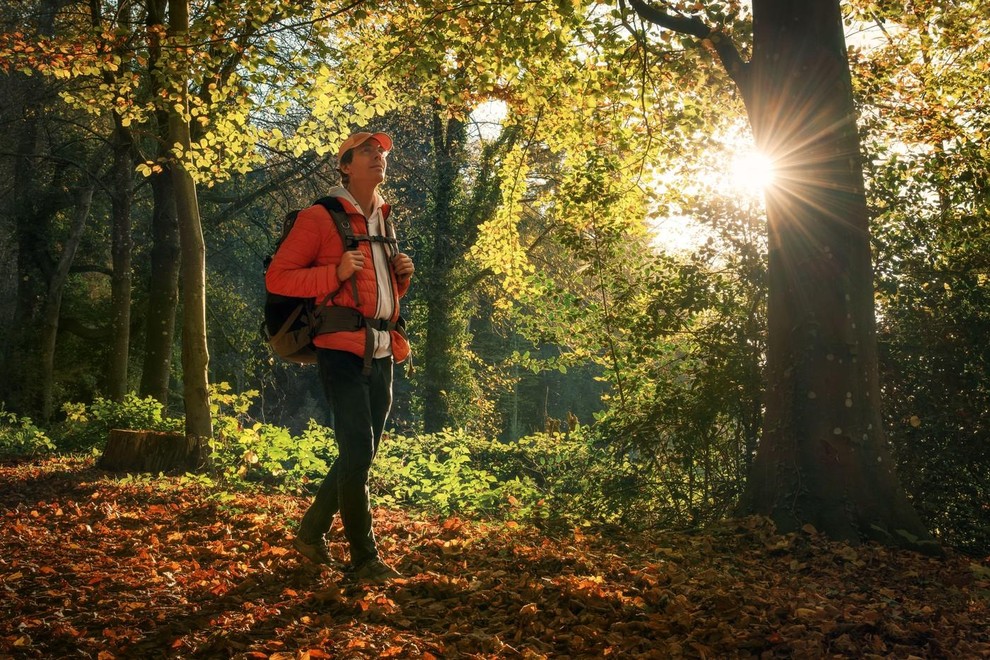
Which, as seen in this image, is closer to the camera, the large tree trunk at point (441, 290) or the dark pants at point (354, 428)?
the dark pants at point (354, 428)

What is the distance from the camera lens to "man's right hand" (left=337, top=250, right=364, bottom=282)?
4895 mm

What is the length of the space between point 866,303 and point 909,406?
1287 mm

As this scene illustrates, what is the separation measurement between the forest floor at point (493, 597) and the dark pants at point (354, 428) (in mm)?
336

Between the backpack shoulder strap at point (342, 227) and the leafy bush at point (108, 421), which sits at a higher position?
the backpack shoulder strap at point (342, 227)

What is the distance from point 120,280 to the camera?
18.8 metres

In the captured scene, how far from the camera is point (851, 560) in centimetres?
564

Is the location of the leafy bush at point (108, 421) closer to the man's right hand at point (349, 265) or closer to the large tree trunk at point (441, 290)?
the man's right hand at point (349, 265)

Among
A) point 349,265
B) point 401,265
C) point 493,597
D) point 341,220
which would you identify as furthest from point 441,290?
point 493,597

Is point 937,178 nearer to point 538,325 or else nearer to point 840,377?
point 840,377

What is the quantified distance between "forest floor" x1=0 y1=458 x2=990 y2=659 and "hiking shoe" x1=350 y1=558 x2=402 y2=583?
13 centimetres

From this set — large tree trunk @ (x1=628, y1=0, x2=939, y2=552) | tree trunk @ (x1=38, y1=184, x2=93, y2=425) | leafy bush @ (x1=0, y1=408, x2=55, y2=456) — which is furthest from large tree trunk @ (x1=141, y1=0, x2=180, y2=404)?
large tree trunk @ (x1=628, y1=0, x2=939, y2=552)

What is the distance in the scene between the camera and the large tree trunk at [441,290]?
2414 centimetres

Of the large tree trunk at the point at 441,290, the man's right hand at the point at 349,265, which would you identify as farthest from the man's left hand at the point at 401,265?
the large tree trunk at the point at 441,290

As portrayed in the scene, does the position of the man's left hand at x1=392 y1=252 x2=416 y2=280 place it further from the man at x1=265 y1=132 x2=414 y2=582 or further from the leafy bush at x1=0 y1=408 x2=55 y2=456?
the leafy bush at x1=0 y1=408 x2=55 y2=456
